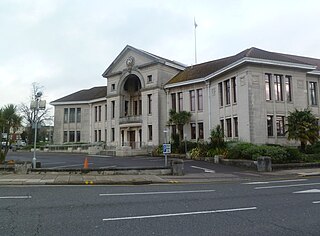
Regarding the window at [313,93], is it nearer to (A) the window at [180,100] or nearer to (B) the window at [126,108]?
(A) the window at [180,100]

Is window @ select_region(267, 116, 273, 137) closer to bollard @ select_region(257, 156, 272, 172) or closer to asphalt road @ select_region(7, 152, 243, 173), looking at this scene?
asphalt road @ select_region(7, 152, 243, 173)

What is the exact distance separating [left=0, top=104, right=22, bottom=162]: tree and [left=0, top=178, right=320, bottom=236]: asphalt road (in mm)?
11309

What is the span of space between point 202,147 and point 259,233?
23128mm

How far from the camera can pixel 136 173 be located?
16625 millimetres

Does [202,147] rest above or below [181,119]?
below

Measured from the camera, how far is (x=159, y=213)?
7215 mm

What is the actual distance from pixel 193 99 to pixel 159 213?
28734 millimetres

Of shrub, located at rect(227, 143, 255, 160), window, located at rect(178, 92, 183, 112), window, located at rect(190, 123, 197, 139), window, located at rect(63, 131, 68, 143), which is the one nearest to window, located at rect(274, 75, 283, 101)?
shrub, located at rect(227, 143, 255, 160)

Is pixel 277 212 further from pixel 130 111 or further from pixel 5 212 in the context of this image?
pixel 130 111

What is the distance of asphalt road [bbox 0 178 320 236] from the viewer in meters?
5.72

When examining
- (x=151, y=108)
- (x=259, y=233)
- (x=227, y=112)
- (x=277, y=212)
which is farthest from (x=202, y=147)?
(x=259, y=233)

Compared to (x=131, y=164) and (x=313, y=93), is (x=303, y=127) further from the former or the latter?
(x=131, y=164)

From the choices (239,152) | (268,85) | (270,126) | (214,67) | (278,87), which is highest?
(214,67)

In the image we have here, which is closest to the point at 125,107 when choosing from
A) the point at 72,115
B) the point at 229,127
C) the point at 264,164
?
the point at 72,115
